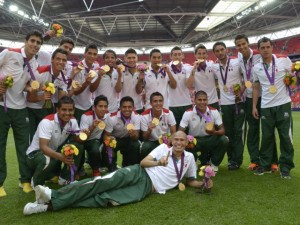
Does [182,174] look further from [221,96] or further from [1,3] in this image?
[1,3]

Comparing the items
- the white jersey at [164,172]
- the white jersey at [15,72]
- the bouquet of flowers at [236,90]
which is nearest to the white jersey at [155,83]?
the bouquet of flowers at [236,90]

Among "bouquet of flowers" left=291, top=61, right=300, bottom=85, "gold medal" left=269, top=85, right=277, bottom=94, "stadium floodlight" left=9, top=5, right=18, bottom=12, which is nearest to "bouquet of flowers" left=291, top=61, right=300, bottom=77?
"bouquet of flowers" left=291, top=61, right=300, bottom=85

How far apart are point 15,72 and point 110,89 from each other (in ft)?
5.80

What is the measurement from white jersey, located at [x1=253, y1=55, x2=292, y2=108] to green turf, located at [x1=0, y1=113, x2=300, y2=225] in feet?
4.13

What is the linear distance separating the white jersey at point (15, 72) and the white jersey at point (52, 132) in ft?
1.70

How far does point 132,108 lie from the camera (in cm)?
532

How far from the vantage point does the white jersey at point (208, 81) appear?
595 cm

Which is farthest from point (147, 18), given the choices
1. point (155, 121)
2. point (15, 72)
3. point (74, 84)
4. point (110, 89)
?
point (15, 72)

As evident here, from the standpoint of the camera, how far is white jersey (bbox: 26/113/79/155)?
4.24 m

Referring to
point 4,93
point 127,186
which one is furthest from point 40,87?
point 127,186

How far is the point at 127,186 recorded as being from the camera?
3.87 meters

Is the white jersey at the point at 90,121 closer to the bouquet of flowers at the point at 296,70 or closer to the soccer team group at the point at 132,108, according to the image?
the soccer team group at the point at 132,108

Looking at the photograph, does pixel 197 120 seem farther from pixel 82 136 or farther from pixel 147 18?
pixel 147 18

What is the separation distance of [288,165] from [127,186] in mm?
2717
